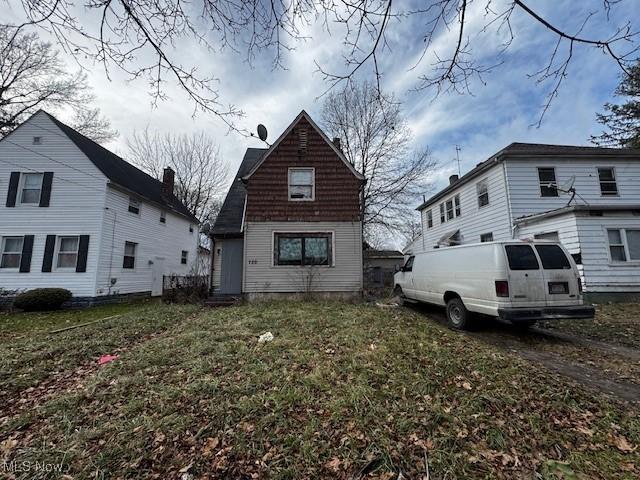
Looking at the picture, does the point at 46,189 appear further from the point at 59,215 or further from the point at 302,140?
the point at 302,140

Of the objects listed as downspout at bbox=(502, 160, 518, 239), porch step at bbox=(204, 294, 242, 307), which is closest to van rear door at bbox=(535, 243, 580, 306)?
downspout at bbox=(502, 160, 518, 239)

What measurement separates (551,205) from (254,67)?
15093 mm

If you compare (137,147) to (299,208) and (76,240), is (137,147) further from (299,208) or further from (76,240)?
(299,208)

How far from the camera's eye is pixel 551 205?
1284 centimetres

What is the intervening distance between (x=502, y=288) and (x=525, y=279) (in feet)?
1.72

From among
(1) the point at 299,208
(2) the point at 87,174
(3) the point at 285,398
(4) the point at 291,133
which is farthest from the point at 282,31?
(2) the point at 87,174

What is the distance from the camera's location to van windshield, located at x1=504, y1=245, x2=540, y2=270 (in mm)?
5828

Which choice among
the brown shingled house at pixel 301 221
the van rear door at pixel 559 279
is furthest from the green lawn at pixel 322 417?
the brown shingled house at pixel 301 221

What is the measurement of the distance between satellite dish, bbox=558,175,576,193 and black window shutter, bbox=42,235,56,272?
2348cm

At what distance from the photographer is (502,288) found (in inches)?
226

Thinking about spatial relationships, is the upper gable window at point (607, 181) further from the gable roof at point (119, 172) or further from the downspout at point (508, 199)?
the gable roof at point (119, 172)

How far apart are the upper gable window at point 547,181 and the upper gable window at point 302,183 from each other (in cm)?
1085

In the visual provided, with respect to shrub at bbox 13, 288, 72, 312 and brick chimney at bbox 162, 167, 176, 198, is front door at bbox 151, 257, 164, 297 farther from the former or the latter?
brick chimney at bbox 162, 167, 176, 198

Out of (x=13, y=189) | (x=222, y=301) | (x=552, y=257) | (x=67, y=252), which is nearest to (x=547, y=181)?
(x=552, y=257)
